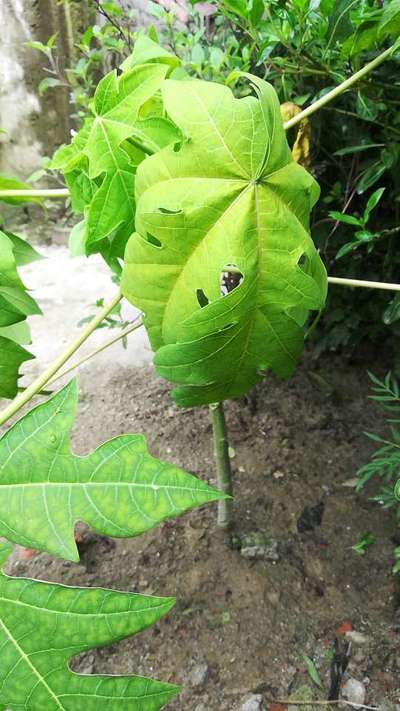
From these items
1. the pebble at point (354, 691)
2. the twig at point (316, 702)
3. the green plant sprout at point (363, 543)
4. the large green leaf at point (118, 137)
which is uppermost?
the large green leaf at point (118, 137)

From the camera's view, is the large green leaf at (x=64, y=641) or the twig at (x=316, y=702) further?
the twig at (x=316, y=702)

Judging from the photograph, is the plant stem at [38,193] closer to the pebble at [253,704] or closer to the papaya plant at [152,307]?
the papaya plant at [152,307]

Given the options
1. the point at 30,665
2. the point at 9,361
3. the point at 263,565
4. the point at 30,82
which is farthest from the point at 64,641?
the point at 30,82

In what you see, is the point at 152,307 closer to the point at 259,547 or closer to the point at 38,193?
the point at 38,193

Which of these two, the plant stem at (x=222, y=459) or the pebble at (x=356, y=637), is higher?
the plant stem at (x=222, y=459)

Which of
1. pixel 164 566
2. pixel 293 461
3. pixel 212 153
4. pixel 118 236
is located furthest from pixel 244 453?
pixel 212 153

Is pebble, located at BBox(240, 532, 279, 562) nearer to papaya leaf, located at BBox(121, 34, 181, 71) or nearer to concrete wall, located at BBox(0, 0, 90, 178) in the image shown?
papaya leaf, located at BBox(121, 34, 181, 71)

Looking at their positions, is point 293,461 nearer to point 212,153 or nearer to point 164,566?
point 164,566

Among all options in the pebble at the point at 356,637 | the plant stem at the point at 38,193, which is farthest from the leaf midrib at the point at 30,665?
the pebble at the point at 356,637
